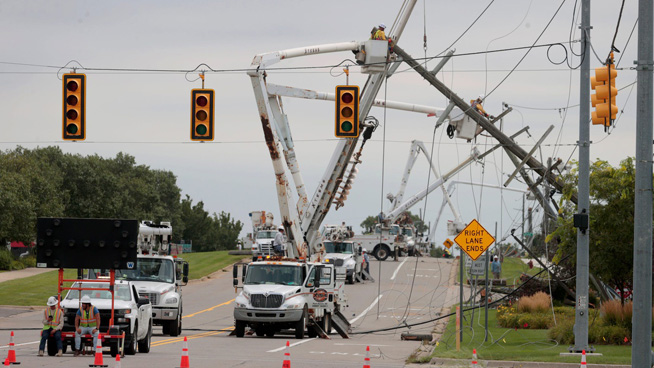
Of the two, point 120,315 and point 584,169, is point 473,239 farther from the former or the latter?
point 120,315

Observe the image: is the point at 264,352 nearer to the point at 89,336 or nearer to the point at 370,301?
the point at 89,336

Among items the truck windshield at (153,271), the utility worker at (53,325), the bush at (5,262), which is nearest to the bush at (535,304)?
the truck windshield at (153,271)

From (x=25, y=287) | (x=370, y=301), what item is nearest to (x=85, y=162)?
(x=25, y=287)

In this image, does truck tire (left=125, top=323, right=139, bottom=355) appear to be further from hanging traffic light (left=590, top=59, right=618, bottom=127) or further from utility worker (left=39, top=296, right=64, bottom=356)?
hanging traffic light (left=590, top=59, right=618, bottom=127)

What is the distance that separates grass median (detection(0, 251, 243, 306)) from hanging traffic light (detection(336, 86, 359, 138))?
21604mm

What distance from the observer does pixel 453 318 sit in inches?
1378

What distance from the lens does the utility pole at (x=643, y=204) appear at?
574 inches

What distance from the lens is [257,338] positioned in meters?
27.4

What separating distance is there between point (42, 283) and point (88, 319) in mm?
27538

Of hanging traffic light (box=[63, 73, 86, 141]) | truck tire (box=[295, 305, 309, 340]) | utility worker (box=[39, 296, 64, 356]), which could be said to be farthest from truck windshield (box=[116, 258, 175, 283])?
utility worker (box=[39, 296, 64, 356])

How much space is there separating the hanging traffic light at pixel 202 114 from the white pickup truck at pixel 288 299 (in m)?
7.39

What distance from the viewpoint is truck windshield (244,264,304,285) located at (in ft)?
91.7

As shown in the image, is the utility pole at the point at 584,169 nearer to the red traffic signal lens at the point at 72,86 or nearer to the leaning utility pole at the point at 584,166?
the leaning utility pole at the point at 584,166

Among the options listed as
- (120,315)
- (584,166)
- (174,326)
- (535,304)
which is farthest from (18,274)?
(584,166)
